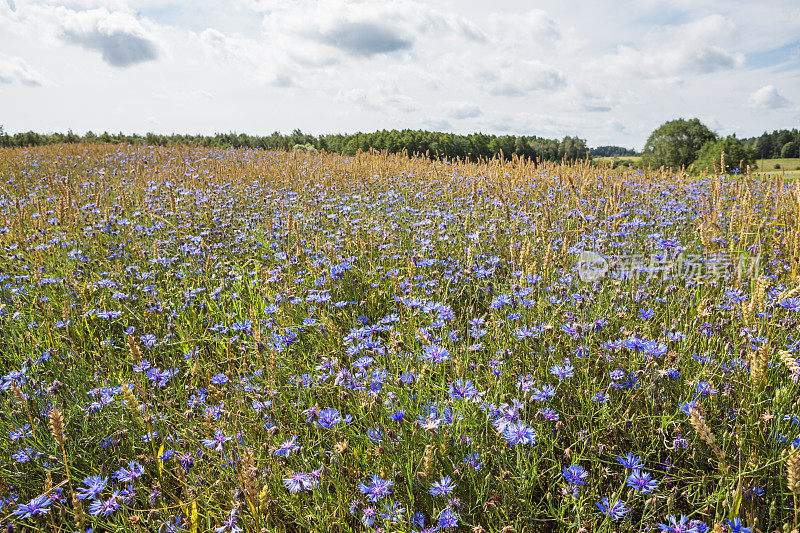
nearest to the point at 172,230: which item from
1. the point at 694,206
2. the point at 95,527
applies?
the point at 95,527

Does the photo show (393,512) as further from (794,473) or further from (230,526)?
(794,473)

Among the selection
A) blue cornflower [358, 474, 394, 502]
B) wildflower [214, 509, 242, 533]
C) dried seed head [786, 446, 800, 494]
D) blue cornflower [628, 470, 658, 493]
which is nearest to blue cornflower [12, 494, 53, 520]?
wildflower [214, 509, 242, 533]

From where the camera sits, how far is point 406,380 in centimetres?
193

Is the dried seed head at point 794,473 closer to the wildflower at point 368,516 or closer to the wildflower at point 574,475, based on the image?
the wildflower at point 574,475

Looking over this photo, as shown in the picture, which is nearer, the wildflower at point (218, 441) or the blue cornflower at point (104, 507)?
the blue cornflower at point (104, 507)

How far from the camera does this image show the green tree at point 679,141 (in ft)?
130

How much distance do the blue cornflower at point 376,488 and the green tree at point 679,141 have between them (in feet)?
145

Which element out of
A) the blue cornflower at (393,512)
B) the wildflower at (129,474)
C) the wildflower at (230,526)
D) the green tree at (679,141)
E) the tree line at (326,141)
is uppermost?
the green tree at (679,141)

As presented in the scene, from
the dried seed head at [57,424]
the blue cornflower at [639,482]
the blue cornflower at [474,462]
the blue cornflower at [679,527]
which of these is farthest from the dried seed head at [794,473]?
the dried seed head at [57,424]

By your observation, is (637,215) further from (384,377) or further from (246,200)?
(246,200)

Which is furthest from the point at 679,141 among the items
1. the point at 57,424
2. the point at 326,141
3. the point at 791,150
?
the point at 57,424

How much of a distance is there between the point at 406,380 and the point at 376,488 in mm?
460

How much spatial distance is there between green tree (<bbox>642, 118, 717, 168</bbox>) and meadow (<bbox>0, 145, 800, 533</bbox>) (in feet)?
138

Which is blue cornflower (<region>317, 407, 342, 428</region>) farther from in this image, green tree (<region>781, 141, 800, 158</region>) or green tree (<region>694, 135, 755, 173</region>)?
green tree (<region>781, 141, 800, 158</region>)
